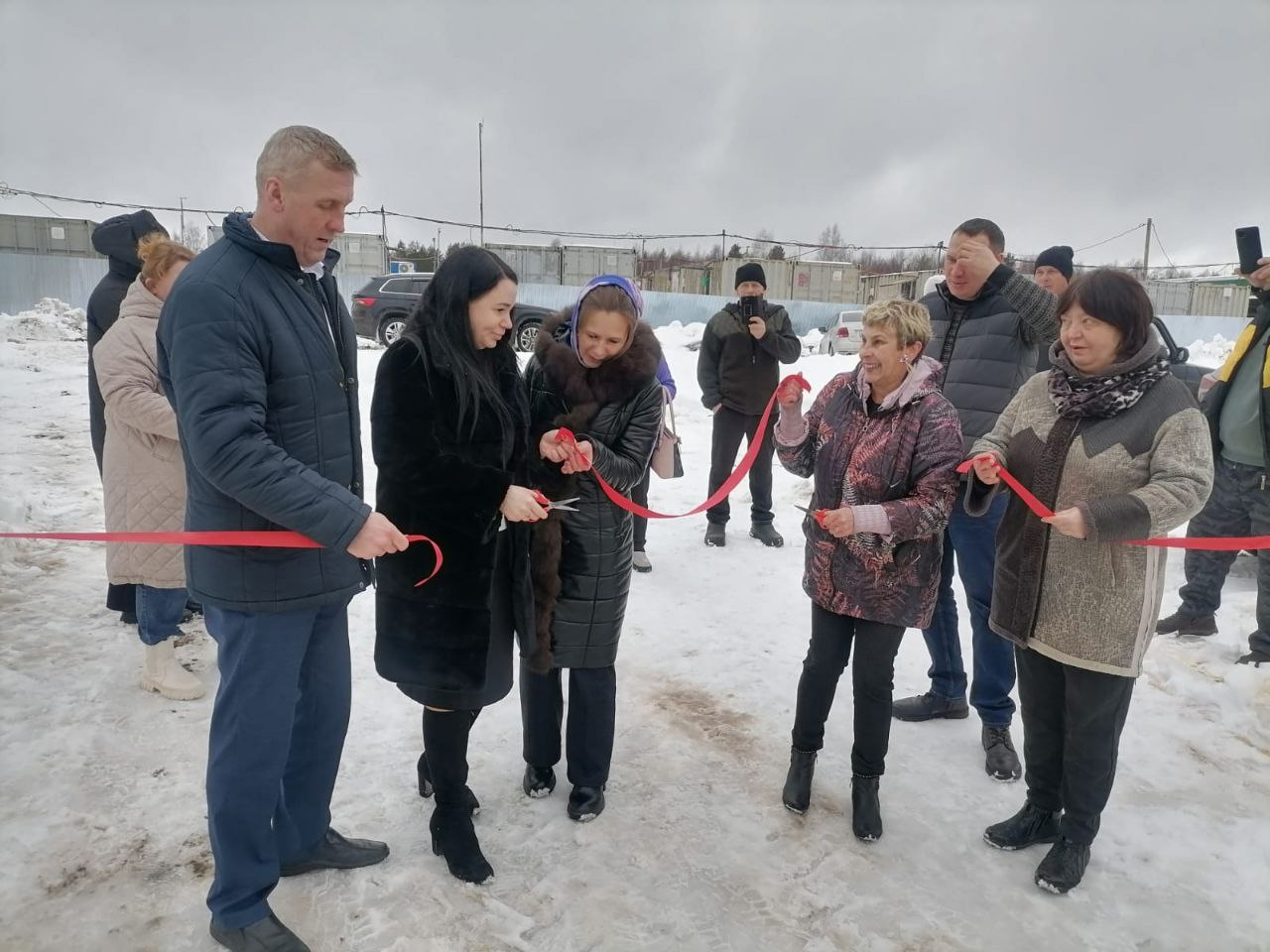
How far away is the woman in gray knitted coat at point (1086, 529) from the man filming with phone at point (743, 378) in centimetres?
346

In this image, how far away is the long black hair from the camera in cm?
221

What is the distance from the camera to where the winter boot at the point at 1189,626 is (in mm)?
4438

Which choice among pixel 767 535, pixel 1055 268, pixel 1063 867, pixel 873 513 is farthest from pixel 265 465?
pixel 767 535

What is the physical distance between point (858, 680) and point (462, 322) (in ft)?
6.18

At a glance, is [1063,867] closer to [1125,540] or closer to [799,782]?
[799,782]

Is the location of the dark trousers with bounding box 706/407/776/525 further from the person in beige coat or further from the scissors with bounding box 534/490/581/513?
the person in beige coat

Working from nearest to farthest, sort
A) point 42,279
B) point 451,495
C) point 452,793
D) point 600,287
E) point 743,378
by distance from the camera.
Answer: point 451,495
point 452,793
point 600,287
point 743,378
point 42,279

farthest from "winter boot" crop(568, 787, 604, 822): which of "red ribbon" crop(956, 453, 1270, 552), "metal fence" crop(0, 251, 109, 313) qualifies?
"metal fence" crop(0, 251, 109, 313)

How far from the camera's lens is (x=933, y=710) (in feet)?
12.0

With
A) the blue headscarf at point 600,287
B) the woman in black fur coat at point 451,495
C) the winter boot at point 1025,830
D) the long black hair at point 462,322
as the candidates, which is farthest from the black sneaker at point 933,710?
the long black hair at point 462,322

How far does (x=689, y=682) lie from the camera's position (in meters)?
3.95

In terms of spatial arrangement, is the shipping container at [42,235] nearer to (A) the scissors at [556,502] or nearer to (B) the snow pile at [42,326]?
(B) the snow pile at [42,326]

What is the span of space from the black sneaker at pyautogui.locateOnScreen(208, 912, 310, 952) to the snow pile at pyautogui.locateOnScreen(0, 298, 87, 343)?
18147 mm

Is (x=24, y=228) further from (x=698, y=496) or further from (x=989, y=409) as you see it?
(x=989, y=409)
